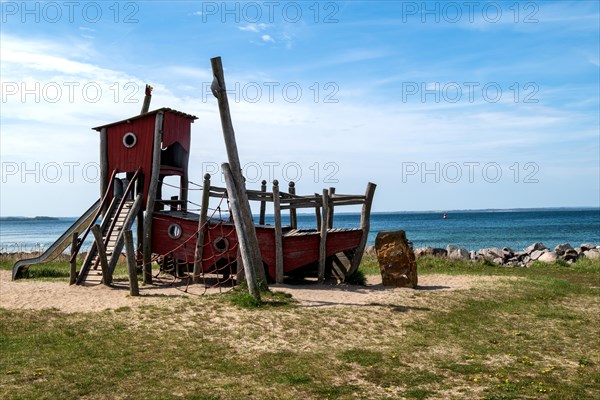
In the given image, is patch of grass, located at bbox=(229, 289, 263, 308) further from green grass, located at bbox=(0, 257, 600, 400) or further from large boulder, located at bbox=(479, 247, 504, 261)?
large boulder, located at bbox=(479, 247, 504, 261)

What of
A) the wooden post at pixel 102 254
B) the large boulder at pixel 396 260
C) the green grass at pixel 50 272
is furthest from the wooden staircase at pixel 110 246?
the large boulder at pixel 396 260

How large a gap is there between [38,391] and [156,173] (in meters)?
10.6

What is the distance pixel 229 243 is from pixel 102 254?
3.54 m

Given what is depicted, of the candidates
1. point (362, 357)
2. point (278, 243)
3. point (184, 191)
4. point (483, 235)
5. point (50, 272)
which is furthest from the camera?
point (483, 235)

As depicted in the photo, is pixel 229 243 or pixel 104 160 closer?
pixel 229 243

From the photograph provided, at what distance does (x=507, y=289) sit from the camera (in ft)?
54.2

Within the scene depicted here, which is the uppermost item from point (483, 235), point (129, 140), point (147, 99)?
point (147, 99)

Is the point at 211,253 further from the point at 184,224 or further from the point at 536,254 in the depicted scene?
the point at 536,254

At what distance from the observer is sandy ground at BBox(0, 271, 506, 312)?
13695 mm

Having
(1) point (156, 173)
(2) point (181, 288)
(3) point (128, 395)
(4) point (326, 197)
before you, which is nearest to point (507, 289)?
(4) point (326, 197)

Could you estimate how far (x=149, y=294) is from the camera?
14945 mm

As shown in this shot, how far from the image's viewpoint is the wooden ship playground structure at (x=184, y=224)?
15289 millimetres

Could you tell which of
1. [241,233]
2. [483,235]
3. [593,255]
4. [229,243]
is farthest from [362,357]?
[483,235]

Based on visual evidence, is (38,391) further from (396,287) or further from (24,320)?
(396,287)
